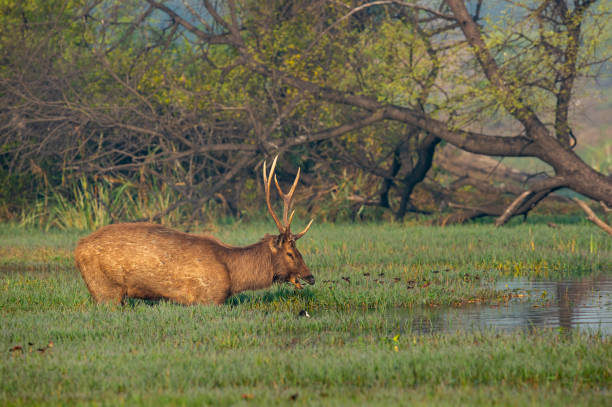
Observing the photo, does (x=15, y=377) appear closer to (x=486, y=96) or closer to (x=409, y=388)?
(x=409, y=388)

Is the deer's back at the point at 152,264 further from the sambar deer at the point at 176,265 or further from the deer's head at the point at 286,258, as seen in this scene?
the deer's head at the point at 286,258

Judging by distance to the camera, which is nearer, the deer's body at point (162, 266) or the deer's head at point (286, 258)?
the deer's body at point (162, 266)

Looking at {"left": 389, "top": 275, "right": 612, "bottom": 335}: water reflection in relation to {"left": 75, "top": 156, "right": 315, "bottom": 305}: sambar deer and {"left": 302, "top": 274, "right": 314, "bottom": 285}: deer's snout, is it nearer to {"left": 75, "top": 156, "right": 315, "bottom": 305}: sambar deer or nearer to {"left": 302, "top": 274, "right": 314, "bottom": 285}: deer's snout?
{"left": 302, "top": 274, "right": 314, "bottom": 285}: deer's snout

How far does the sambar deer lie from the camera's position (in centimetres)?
1078

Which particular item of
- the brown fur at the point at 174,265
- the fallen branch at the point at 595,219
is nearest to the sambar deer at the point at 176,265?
the brown fur at the point at 174,265

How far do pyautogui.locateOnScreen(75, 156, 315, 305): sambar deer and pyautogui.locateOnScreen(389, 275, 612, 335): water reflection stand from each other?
5.91 ft

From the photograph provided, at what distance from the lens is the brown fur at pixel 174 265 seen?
35.4ft

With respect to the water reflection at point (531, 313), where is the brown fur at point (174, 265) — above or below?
above

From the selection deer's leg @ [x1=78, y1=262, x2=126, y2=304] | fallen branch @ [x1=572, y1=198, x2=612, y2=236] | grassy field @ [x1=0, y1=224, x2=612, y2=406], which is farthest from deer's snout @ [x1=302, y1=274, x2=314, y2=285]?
fallen branch @ [x1=572, y1=198, x2=612, y2=236]

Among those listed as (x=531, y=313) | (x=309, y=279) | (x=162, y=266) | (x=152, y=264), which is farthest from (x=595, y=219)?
(x=152, y=264)

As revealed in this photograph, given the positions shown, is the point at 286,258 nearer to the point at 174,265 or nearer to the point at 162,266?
the point at 174,265

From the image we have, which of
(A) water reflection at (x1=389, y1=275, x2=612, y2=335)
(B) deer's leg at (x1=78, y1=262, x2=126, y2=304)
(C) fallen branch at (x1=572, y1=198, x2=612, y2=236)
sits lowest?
(A) water reflection at (x1=389, y1=275, x2=612, y2=335)

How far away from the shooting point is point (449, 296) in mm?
11953

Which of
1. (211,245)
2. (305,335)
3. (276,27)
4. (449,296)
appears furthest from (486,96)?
(305,335)
